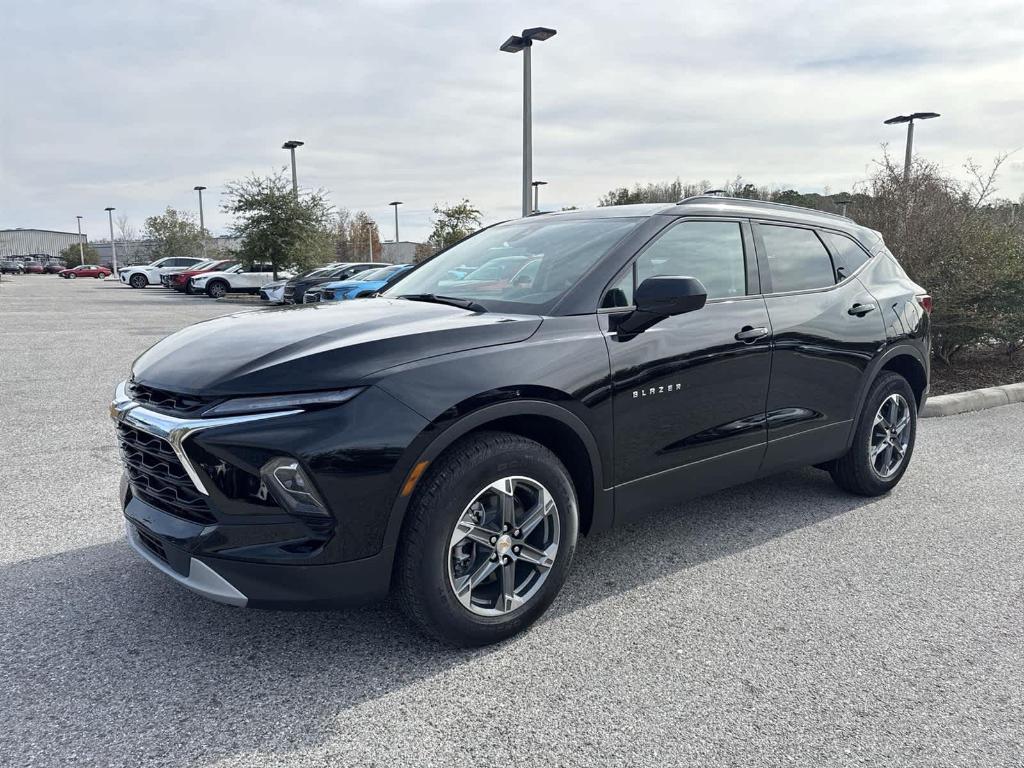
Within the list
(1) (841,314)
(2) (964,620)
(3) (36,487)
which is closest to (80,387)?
(3) (36,487)

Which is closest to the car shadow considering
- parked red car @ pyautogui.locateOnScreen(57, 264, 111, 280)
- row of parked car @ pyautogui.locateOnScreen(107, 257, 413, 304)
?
row of parked car @ pyautogui.locateOnScreen(107, 257, 413, 304)

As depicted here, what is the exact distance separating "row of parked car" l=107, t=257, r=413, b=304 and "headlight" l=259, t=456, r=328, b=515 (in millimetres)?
12688

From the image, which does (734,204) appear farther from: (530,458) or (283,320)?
(283,320)

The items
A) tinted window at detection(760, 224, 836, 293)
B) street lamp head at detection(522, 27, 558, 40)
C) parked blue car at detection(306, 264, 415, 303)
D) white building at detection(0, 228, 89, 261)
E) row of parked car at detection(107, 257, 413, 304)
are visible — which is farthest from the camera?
white building at detection(0, 228, 89, 261)

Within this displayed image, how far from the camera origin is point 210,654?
289cm

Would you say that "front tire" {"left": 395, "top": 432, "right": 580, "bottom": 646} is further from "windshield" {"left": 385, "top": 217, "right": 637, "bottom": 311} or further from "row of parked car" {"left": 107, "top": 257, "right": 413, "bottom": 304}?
"row of parked car" {"left": 107, "top": 257, "right": 413, "bottom": 304}

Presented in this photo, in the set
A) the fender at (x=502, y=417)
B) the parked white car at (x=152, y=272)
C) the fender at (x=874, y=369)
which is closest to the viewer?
the fender at (x=502, y=417)

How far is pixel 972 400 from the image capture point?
772 centimetres

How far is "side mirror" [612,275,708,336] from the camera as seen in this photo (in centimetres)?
315

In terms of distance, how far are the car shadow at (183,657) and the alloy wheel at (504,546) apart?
0.72 feet

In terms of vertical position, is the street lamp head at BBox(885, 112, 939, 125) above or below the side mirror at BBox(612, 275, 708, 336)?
above

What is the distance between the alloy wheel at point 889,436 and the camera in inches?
188

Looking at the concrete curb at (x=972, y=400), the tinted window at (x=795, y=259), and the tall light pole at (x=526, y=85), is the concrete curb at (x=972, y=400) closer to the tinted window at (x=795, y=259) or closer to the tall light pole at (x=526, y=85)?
the tinted window at (x=795, y=259)

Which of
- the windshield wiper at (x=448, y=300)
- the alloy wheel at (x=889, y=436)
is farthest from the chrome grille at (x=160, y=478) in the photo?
the alloy wheel at (x=889, y=436)
